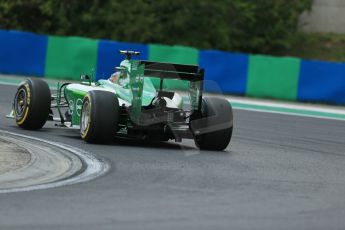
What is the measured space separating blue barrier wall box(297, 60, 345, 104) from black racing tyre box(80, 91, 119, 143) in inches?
532

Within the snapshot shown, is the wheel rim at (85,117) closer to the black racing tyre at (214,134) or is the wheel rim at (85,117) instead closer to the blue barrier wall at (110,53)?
the black racing tyre at (214,134)

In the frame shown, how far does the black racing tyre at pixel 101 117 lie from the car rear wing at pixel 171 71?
0.68 meters

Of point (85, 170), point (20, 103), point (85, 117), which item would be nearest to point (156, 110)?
point (85, 117)

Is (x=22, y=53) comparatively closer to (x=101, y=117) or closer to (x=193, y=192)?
(x=101, y=117)

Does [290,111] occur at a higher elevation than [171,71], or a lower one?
lower

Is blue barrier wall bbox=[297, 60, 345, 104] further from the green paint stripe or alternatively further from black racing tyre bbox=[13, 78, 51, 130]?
black racing tyre bbox=[13, 78, 51, 130]

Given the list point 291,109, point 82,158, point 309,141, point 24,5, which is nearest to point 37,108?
point 82,158

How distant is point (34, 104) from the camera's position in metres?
13.9

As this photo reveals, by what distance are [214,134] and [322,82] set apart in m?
12.7

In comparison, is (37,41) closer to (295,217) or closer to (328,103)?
(328,103)

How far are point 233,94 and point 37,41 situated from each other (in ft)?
21.6

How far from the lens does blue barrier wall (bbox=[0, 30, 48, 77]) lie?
90.9 feet

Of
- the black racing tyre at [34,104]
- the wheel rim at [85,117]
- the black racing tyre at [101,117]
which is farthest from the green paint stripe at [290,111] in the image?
the black racing tyre at [101,117]

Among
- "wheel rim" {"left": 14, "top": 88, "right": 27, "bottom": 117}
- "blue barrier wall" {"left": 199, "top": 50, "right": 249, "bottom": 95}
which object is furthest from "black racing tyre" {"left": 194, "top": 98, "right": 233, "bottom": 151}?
"blue barrier wall" {"left": 199, "top": 50, "right": 249, "bottom": 95}
